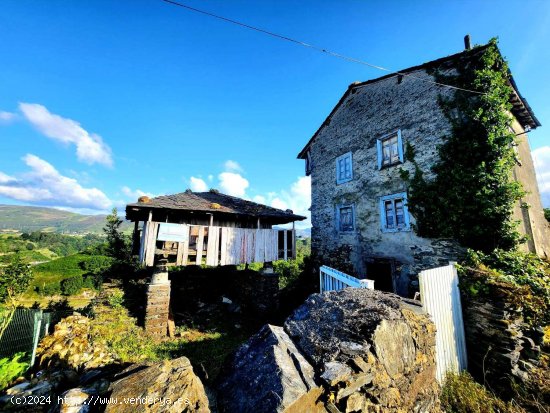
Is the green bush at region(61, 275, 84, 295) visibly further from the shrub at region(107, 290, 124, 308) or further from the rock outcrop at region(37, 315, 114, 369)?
the rock outcrop at region(37, 315, 114, 369)

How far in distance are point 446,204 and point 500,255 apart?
2104 mm

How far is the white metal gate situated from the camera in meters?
4.43

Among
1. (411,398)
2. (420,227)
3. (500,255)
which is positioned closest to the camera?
(411,398)

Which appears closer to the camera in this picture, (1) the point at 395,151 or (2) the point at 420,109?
(2) the point at 420,109

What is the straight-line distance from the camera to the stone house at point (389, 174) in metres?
8.77

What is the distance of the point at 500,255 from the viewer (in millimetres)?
6652

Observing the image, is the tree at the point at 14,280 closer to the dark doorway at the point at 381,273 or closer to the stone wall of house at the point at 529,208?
the dark doorway at the point at 381,273

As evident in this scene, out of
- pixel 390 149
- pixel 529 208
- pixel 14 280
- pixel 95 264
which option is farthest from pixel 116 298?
pixel 95 264

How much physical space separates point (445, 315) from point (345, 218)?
23.9ft

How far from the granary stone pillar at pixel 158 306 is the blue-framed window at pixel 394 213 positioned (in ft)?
30.1

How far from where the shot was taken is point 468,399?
3.63 m

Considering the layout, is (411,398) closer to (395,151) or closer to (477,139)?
(477,139)

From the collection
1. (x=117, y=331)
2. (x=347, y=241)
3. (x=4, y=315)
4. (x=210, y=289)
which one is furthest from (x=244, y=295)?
(x=4, y=315)

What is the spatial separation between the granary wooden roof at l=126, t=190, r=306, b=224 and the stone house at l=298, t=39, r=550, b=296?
291 cm
